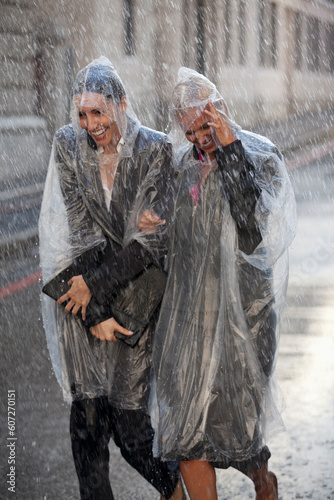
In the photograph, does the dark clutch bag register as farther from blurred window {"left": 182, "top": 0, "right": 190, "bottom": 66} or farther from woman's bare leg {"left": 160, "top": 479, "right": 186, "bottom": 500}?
blurred window {"left": 182, "top": 0, "right": 190, "bottom": 66}

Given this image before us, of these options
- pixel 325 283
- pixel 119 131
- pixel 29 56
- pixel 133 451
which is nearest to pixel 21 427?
pixel 133 451

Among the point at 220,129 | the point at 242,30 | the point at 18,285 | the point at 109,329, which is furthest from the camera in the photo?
the point at 242,30

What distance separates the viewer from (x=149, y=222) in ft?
10.3

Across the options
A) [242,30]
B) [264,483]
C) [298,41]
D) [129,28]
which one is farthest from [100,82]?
[298,41]

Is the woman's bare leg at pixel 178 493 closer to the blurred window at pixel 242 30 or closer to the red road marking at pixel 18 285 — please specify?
the red road marking at pixel 18 285

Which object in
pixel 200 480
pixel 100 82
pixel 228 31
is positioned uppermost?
pixel 100 82

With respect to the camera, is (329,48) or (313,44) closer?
(313,44)

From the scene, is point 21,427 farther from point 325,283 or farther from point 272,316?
point 325,283

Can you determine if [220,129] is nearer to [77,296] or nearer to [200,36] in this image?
[77,296]

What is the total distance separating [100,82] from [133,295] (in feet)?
2.46

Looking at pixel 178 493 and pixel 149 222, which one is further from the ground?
pixel 149 222

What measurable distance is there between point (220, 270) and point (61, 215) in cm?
65

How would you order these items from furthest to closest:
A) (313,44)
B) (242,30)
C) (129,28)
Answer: (313,44) → (242,30) → (129,28)

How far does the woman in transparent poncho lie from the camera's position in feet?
10.3
